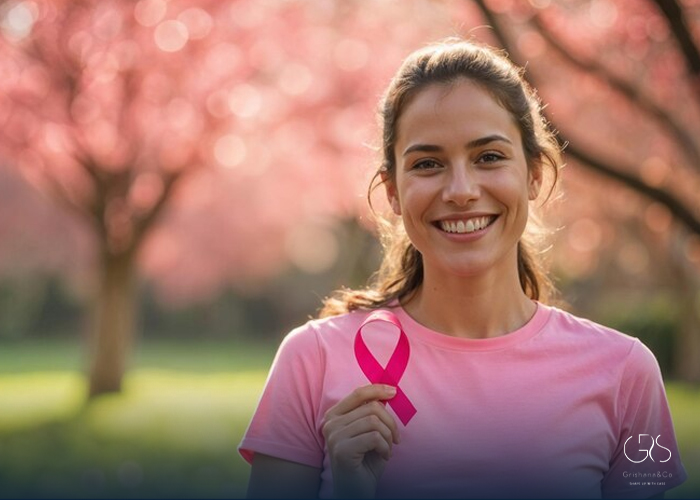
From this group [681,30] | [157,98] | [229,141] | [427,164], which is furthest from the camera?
[229,141]

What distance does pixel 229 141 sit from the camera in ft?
46.3

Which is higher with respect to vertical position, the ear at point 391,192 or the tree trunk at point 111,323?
the tree trunk at point 111,323

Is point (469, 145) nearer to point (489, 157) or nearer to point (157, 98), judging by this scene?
point (489, 157)

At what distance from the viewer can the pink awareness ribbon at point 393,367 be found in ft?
7.12

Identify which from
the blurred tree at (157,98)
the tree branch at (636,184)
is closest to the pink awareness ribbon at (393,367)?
the tree branch at (636,184)

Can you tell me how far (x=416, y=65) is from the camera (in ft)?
7.84

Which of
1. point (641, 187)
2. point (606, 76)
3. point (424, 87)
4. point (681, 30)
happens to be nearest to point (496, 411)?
point (424, 87)

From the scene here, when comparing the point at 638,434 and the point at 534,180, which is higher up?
the point at 534,180

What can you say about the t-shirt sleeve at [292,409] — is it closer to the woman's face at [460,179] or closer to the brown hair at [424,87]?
the brown hair at [424,87]

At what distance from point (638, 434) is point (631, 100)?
16.6 ft

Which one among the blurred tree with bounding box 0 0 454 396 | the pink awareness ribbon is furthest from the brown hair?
the blurred tree with bounding box 0 0 454 396

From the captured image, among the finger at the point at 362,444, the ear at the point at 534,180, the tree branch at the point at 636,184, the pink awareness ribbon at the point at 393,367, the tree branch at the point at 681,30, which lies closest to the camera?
the finger at the point at 362,444

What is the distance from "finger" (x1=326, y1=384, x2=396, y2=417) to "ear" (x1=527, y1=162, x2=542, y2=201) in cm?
69

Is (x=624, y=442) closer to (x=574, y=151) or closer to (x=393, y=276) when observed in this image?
(x=393, y=276)
